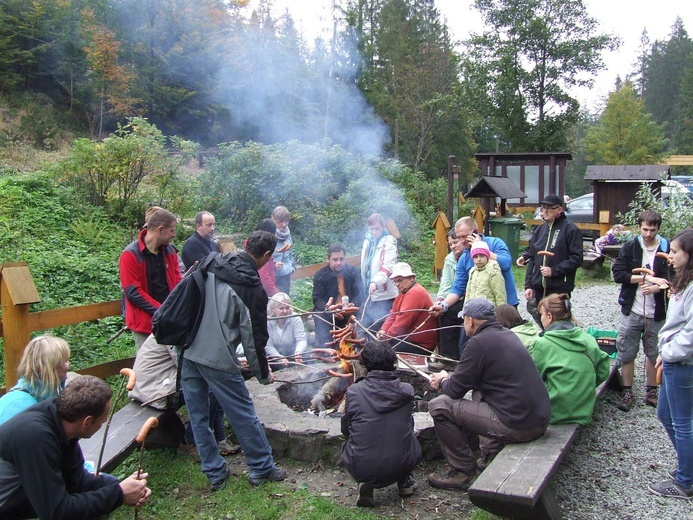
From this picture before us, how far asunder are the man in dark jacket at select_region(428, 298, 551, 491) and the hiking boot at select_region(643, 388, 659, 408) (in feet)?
7.44

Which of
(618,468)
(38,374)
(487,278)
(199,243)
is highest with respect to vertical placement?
(199,243)

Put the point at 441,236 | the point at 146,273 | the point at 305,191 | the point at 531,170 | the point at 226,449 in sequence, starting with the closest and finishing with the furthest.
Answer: the point at 226,449, the point at 146,273, the point at 441,236, the point at 305,191, the point at 531,170

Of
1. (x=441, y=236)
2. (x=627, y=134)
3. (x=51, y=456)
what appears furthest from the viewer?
(x=627, y=134)

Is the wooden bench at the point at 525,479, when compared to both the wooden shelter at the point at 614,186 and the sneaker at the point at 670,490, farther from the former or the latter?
the wooden shelter at the point at 614,186

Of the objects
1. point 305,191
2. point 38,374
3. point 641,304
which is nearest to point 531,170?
point 305,191

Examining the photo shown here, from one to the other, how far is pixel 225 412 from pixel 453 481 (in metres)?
1.70

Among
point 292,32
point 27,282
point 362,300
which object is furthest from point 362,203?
point 292,32

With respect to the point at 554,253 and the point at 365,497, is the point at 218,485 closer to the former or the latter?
the point at 365,497

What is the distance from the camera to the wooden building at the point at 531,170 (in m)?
16.0

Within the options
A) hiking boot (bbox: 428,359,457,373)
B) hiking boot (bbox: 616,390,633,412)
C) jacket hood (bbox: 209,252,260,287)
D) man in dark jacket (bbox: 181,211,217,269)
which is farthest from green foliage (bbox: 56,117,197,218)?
hiking boot (bbox: 616,390,633,412)

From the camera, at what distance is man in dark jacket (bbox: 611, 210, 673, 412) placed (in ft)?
17.7

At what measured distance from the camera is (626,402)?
552 centimetres

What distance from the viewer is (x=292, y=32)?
2386 cm

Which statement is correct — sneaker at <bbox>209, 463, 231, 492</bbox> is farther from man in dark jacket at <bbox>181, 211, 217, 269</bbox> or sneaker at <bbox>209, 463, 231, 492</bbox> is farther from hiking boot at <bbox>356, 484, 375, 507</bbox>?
man in dark jacket at <bbox>181, 211, 217, 269</bbox>
